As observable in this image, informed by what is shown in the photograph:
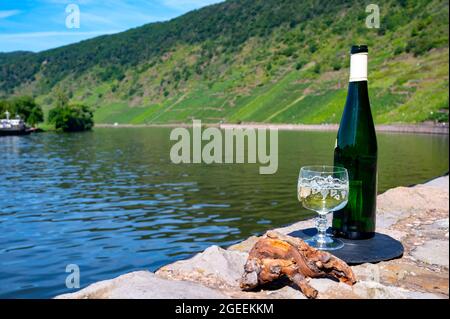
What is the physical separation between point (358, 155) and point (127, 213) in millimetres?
13459

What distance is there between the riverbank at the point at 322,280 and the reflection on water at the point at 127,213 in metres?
5.18

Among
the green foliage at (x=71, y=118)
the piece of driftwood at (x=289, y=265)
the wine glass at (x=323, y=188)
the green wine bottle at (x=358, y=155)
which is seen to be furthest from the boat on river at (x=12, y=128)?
the piece of driftwood at (x=289, y=265)

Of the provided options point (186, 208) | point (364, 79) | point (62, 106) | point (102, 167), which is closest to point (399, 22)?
point (62, 106)

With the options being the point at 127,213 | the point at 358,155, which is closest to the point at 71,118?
the point at 127,213

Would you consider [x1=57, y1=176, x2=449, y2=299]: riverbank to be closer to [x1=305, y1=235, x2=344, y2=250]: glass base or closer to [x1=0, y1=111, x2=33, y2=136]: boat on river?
[x1=305, y1=235, x2=344, y2=250]: glass base

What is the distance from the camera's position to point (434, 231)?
8.08m

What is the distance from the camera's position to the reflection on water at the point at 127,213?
467 inches

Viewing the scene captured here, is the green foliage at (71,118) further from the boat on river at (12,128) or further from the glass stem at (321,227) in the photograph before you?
the glass stem at (321,227)

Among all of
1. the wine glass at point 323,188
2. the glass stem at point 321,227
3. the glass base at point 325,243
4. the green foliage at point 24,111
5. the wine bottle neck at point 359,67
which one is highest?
the green foliage at point 24,111

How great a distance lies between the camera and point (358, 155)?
6070mm

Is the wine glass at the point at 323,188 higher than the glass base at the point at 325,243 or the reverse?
higher

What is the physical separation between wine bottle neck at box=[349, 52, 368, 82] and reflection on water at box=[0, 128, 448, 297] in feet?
23.2
